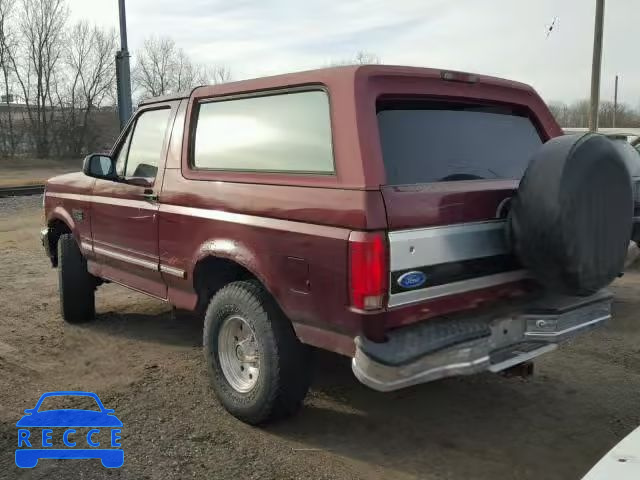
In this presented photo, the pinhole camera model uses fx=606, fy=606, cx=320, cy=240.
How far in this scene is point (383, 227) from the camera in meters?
2.83

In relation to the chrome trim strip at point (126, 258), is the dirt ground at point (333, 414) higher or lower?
lower

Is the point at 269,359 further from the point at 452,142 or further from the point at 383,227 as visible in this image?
the point at 452,142

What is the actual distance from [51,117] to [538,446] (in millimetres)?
47447

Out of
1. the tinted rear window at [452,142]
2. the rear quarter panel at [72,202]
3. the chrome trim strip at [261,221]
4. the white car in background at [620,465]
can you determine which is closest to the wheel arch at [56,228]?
the rear quarter panel at [72,202]

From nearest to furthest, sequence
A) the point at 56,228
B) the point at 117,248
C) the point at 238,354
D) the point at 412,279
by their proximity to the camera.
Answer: the point at 412,279 < the point at 238,354 < the point at 117,248 < the point at 56,228

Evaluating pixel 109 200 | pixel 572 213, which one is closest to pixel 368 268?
pixel 572 213

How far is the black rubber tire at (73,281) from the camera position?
559 cm

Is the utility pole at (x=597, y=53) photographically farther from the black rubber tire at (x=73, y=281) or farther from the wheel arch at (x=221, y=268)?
the wheel arch at (x=221, y=268)

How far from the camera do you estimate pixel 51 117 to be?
4469 cm

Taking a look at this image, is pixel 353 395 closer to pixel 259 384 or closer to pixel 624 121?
pixel 259 384

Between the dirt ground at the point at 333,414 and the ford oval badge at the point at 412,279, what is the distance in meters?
1.02

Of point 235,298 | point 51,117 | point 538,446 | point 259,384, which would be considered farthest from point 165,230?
point 51,117

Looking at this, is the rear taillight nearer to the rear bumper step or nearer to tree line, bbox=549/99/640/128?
the rear bumper step

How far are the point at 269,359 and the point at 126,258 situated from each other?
1.90 m
